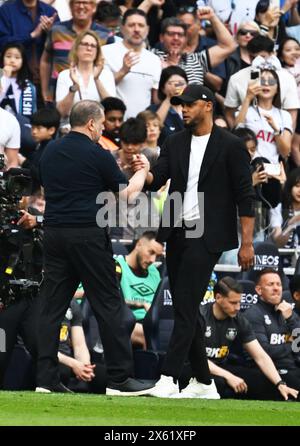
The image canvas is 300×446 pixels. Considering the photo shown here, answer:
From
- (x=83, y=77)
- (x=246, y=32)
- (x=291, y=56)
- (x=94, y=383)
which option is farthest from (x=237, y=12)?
(x=94, y=383)

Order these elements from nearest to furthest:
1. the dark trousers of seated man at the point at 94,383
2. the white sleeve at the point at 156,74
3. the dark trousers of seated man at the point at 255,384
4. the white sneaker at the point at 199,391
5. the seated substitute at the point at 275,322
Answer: the white sneaker at the point at 199,391
the dark trousers of seated man at the point at 94,383
the dark trousers of seated man at the point at 255,384
the seated substitute at the point at 275,322
the white sleeve at the point at 156,74

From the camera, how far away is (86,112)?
10617 mm

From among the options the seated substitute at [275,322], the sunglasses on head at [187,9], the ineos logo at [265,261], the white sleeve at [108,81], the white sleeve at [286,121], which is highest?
the sunglasses on head at [187,9]

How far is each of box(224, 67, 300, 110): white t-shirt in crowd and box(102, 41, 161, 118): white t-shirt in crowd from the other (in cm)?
97

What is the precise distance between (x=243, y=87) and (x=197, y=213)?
654 centimetres

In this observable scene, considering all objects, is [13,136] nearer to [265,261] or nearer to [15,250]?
[265,261]

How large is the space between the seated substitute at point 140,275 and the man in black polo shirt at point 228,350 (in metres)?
0.86

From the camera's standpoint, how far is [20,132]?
15078mm

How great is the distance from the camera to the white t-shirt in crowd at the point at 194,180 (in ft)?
35.4

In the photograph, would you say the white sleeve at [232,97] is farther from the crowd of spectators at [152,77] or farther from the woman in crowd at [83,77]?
the woman in crowd at [83,77]

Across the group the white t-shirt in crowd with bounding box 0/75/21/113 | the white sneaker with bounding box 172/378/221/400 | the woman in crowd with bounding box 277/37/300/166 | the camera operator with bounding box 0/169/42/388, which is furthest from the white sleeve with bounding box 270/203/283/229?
the camera operator with bounding box 0/169/42/388

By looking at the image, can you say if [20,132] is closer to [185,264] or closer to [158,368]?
[158,368]

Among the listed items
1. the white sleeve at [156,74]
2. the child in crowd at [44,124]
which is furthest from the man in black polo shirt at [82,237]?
the white sleeve at [156,74]

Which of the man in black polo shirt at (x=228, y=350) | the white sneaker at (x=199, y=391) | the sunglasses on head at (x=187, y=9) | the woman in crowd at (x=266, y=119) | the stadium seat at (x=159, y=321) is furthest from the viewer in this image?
the sunglasses on head at (x=187, y=9)
